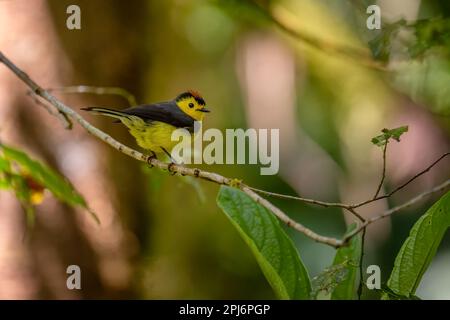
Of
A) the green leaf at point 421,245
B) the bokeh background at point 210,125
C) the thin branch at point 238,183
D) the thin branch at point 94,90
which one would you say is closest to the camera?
the thin branch at point 238,183

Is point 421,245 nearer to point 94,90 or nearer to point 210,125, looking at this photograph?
point 210,125

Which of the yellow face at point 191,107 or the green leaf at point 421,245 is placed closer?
the green leaf at point 421,245

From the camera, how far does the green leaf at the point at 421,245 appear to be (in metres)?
0.74

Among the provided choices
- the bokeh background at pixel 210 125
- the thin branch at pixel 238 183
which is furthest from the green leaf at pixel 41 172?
the bokeh background at pixel 210 125

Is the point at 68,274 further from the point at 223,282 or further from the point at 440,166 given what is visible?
the point at 440,166

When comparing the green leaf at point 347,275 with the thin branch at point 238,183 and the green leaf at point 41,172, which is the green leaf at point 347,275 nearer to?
the thin branch at point 238,183

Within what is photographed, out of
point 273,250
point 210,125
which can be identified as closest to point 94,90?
point 210,125

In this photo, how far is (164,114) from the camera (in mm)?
1015

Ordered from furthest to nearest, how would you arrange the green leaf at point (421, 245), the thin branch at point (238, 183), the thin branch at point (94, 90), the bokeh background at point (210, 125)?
the bokeh background at point (210, 125) < the thin branch at point (94, 90) < the green leaf at point (421, 245) < the thin branch at point (238, 183)

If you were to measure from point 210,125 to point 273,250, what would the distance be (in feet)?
1.81

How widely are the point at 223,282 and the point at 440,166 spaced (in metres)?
0.60

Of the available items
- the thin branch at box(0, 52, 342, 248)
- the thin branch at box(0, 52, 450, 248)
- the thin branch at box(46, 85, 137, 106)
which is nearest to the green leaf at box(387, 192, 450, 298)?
the thin branch at box(0, 52, 450, 248)

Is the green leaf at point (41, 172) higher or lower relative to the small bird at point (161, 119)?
lower

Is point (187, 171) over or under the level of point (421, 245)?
over
